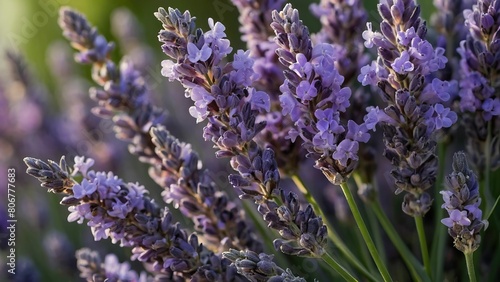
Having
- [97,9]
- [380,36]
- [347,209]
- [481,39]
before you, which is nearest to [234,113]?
[380,36]

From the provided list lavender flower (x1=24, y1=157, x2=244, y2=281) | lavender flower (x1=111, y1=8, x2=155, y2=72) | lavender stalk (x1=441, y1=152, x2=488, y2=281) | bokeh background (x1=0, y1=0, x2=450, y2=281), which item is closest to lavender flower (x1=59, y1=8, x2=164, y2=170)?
lavender flower (x1=24, y1=157, x2=244, y2=281)

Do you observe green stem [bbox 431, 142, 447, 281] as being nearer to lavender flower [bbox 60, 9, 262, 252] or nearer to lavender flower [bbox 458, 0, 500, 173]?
lavender flower [bbox 458, 0, 500, 173]

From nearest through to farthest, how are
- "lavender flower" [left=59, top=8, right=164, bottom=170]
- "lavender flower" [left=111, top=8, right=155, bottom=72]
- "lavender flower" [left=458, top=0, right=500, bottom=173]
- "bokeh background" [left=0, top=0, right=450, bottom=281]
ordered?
1. "lavender flower" [left=458, top=0, right=500, bottom=173]
2. "lavender flower" [left=59, top=8, right=164, bottom=170]
3. "bokeh background" [left=0, top=0, right=450, bottom=281]
4. "lavender flower" [left=111, top=8, right=155, bottom=72]

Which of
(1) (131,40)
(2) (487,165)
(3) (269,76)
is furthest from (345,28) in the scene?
(1) (131,40)

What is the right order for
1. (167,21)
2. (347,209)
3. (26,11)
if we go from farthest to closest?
(26,11) → (347,209) → (167,21)

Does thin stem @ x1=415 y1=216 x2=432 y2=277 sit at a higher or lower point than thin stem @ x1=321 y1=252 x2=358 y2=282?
lower

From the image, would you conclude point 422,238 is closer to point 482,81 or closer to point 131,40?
point 482,81

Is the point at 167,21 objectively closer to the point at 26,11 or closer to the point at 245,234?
the point at 245,234
